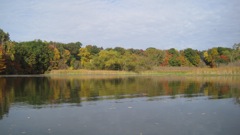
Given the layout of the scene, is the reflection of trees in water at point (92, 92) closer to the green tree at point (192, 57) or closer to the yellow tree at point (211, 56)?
the green tree at point (192, 57)

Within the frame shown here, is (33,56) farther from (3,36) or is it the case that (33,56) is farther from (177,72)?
(177,72)

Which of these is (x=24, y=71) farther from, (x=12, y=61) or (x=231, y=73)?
(x=231, y=73)

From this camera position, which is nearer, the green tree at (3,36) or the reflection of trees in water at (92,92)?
the reflection of trees in water at (92,92)

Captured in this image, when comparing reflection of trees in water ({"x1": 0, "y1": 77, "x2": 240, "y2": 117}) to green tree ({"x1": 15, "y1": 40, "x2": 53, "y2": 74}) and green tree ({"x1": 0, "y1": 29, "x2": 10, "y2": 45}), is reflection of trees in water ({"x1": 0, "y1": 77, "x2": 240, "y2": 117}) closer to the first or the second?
green tree ({"x1": 15, "y1": 40, "x2": 53, "y2": 74})

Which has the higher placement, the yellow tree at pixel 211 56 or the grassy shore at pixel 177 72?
the yellow tree at pixel 211 56

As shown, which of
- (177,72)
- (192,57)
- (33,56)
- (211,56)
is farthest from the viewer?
(211,56)

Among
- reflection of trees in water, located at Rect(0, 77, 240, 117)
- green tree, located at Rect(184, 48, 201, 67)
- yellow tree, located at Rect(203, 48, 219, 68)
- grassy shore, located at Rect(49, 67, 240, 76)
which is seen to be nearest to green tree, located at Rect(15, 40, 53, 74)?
grassy shore, located at Rect(49, 67, 240, 76)

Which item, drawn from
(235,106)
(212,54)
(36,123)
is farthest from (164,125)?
(212,54)

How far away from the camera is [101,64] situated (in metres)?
81.3

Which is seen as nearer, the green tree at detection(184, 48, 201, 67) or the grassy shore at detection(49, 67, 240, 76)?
the grassy shore at detection(49, 67, 240, 76)

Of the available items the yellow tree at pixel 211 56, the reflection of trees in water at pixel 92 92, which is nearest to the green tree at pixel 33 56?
the reflection of trees in water at pixel 92 92

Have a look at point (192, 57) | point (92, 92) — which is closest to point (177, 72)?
point (192, 57)

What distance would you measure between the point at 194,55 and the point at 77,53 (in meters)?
46.5

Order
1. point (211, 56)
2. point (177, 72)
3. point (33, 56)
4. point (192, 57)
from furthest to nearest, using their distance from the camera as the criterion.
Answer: point (211, 56) < point (192, 57) < point (33, 56) < point (177, 72)
